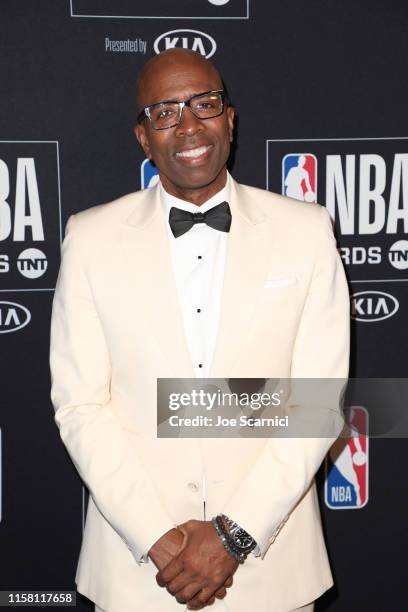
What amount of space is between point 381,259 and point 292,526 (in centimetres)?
109

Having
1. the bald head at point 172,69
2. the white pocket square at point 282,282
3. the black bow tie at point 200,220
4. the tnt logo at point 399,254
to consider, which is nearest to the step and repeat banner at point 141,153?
the tnt logo at point 399,254

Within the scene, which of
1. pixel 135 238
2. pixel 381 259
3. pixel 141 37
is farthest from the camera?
pixel 381 259

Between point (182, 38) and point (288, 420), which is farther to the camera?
point (182, 38)

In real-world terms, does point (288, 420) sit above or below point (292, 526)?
above

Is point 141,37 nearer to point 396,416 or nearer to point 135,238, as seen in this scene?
point 135,238

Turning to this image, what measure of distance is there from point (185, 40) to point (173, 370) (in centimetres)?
119

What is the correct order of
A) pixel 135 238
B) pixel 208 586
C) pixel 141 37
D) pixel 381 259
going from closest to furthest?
pixel 208 586
pixel 135 238
pixel 141 37
pixel 381 259

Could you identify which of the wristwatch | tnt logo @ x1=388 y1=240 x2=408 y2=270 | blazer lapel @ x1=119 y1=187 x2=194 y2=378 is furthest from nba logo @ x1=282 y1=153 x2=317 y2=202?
the wristwatch

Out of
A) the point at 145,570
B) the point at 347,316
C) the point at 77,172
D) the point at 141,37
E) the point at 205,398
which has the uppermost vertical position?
the point at 141,37

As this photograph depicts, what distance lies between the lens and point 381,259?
2.86 m

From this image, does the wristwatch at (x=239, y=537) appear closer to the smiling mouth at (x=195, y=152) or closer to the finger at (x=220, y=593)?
the finger at (x=220, y=593)

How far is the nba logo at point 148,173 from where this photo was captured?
8.98ft

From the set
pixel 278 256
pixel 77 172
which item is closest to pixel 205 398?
pixel 278 256

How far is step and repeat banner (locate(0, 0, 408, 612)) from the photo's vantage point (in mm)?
2635
